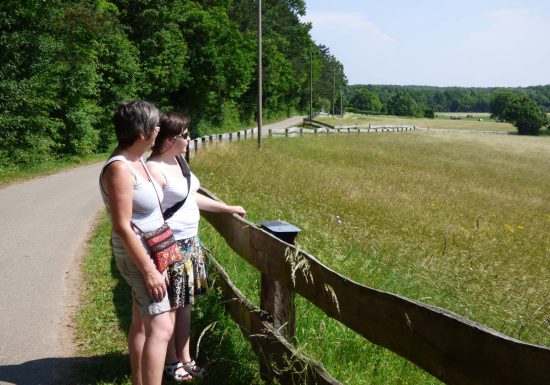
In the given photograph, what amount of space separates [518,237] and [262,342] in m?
7.05

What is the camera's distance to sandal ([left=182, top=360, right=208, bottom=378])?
3820 mm

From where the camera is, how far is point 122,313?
532cm

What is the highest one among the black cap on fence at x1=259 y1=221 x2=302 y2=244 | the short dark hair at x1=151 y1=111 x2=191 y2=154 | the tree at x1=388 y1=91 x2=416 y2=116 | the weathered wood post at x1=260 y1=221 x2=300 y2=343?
the short dark hair at x1=151 y1=111 x2=191 y2=154

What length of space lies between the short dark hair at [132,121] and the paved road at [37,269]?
203 centimetres

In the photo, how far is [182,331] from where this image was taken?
3.90 m

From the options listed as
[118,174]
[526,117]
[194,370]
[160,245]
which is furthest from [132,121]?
[526,117]

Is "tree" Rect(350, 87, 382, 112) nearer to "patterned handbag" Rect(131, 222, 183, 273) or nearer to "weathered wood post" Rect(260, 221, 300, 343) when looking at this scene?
"weathered wood post" Rect(260, 221, 300, 343)

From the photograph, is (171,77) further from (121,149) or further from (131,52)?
(121,149)

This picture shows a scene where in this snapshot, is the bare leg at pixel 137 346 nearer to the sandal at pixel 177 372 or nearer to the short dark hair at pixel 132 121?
the sandal at pixel 177 372

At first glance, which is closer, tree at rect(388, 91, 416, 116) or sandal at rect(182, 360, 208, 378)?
sandal at rect(182, 360, 208, 378)

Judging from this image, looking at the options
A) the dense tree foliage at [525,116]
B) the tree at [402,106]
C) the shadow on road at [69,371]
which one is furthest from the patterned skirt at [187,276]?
the tree at [402,106]

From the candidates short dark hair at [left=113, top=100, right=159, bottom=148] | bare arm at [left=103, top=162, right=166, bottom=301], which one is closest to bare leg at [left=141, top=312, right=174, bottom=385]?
bare arm at [left=103, top=162, right=166, bottom=301]

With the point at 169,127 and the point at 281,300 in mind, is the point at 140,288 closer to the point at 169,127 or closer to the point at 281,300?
the point at 281,300

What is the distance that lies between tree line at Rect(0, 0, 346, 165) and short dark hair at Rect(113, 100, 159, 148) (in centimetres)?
1544
